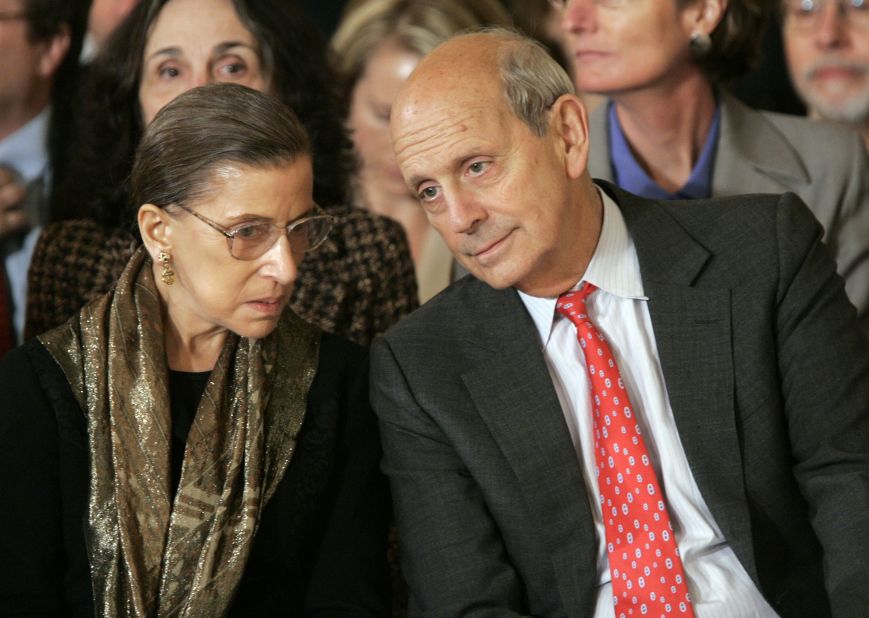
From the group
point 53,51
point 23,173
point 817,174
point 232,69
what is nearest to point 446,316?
point 232,69

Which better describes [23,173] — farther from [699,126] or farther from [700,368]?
[700,368]

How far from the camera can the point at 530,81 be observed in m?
2.38

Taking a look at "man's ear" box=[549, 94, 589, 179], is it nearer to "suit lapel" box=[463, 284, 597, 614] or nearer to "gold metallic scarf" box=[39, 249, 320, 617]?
"suit lapel" box=[463, 284, 597, 614]

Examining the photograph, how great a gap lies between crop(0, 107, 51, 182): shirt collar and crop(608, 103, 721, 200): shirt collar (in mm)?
1577

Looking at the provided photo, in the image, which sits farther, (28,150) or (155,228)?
(28,150)

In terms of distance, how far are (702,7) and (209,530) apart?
7.08 feet

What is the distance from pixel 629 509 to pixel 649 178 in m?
1.43

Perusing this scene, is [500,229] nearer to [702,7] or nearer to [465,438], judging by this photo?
[465,438]

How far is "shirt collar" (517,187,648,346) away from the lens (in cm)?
244

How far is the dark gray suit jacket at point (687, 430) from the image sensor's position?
7.57 ft

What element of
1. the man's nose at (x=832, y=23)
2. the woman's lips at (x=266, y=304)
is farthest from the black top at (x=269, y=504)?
the man's nose at (x=832, y=23)

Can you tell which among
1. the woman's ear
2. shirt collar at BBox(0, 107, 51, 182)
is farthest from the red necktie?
shirt collar at BBox(0, 107, 51, 182)

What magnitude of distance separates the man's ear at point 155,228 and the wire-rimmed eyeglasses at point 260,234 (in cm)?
5

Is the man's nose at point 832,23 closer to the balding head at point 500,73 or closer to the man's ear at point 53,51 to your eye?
the balding head at point 500,73
